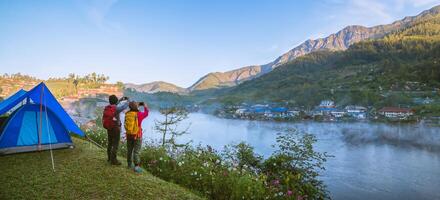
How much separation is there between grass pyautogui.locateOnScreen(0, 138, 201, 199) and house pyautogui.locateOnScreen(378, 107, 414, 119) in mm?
62398

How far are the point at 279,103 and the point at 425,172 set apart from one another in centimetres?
6880

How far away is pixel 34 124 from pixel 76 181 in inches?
130

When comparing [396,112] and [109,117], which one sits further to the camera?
[396,112]

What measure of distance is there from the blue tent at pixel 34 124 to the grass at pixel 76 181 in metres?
0.49

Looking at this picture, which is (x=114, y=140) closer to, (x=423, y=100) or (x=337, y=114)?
(x=337, y=114)

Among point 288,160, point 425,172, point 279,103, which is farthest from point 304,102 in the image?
point 288,160

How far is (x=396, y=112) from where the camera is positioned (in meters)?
59.6

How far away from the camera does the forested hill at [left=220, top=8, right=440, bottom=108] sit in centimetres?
8018

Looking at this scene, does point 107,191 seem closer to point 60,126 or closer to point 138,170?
point 138,170

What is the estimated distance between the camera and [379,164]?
2541cm

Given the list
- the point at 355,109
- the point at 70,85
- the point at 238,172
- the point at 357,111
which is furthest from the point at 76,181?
the point at 70,85

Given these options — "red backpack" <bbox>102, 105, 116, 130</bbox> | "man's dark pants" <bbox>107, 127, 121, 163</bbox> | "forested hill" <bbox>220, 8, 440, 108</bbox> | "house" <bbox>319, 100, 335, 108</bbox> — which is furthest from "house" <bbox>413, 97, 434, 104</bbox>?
"red backpack" <bbox>102, 105, 116, 130</bbox>

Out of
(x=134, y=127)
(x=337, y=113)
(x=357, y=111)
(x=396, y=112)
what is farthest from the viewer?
(x=337, y=113)

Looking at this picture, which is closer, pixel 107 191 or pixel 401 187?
pixel 107 191
